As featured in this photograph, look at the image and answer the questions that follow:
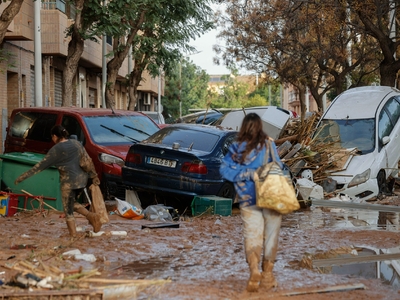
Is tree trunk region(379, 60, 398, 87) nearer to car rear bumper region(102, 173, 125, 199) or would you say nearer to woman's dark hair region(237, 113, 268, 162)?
car rear bumper region(102, 173, 125, 199)

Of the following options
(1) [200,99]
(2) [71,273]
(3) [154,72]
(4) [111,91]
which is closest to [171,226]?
(2) [71,273]

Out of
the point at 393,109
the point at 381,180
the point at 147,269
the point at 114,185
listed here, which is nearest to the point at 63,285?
the point at 147,269

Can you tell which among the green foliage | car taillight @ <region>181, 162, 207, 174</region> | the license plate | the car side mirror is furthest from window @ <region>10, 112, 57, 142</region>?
the green foliage

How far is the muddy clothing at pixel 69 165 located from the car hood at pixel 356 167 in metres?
7.94

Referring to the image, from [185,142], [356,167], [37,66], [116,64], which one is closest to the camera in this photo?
[185,142]

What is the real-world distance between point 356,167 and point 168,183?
17.6ft

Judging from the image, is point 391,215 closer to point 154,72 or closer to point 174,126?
point 174,126

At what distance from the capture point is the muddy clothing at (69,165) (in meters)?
9.91

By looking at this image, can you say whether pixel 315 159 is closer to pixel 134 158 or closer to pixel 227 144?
pixel 227 144

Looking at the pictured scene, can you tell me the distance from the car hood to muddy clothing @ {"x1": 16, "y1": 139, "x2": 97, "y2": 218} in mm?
7940

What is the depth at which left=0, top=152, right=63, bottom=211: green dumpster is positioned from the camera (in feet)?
42.7

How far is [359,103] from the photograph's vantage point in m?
19.5

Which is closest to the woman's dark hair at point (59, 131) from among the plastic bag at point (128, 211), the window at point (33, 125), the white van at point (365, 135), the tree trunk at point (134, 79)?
the plastic bag at point (128, 211)

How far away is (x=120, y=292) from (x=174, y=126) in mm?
8292
